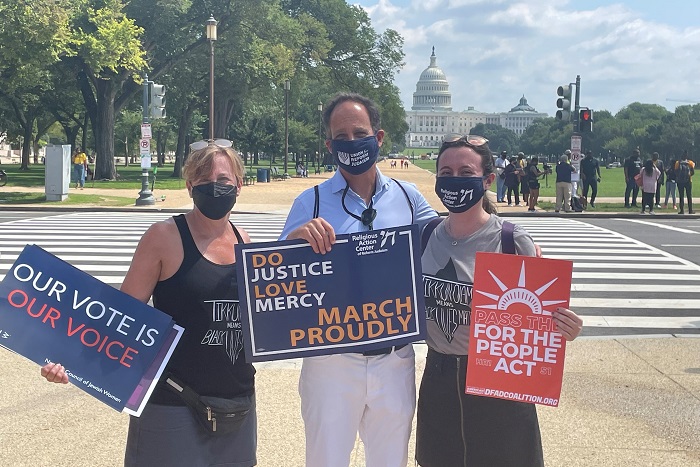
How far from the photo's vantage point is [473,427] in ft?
10.5

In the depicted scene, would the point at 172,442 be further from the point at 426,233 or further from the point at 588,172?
the point at 588,172

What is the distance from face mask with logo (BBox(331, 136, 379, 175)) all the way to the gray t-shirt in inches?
16.8

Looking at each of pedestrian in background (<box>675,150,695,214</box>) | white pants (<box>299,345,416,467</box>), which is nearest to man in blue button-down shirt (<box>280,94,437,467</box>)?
white pants (<box>299,345,416,467</box>)

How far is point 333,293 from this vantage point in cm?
324

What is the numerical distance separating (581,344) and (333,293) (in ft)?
17.0

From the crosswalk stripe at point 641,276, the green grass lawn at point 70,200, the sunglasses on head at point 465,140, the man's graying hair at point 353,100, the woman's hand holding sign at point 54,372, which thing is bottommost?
the crosswalk stripe at point 641,276

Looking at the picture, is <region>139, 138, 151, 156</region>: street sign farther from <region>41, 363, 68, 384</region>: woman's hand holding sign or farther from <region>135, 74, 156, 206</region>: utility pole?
<region>41, 363, 68, 384</region>: woman's hand holding sign

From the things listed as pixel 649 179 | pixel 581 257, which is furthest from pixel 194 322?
pixel 649 179

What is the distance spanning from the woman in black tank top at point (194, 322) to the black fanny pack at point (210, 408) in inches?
0.9

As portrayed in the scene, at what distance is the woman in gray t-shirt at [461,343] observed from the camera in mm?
3191

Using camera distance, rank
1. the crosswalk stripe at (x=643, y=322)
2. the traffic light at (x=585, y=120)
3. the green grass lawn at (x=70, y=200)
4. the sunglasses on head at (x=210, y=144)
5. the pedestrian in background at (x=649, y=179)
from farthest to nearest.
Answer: the green grass lawn at (x=70, y=200)
the traffic light at (x=585, y=120)
the pedestrian in background at (x=649, y=179)
the crosswalk stripe at (x=643, y=322)
the sunglasses on head at (x=210, y=144)

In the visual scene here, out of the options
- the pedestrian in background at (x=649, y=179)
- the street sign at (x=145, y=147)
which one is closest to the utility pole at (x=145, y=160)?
the street sign at (x=145, y=147)

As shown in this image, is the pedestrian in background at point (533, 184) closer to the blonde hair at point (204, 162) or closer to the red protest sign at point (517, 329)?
the red protest sign at point (517, 329)

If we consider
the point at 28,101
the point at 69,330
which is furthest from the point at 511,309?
the point at 28,101
